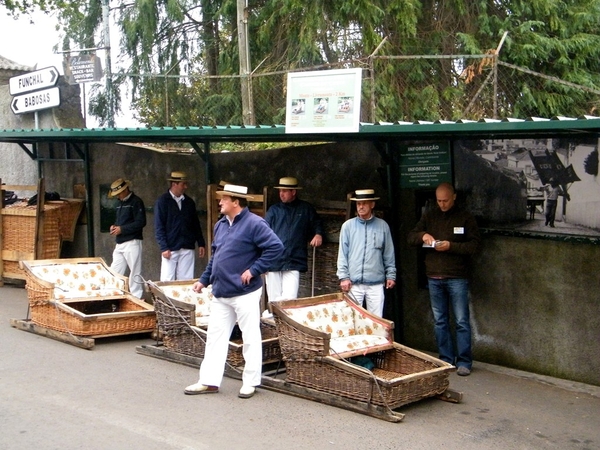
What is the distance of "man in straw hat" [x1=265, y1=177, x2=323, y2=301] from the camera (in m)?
9.20

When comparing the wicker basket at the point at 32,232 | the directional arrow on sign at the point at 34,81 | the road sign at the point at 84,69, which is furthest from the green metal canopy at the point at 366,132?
the road sign at the point at 84,69

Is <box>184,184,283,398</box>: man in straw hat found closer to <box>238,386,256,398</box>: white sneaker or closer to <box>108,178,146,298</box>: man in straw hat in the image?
<box>238,386,256,398</box>: white sneaker

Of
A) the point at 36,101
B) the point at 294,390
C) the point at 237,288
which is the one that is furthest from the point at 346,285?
the point at 36,101

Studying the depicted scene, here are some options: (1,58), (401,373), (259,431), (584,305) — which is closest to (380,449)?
(259,431)

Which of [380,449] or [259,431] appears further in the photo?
[259,431]

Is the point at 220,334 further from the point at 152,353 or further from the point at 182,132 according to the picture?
the point at 182,132

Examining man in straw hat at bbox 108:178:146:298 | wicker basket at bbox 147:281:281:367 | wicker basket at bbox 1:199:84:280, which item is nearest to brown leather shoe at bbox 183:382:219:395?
wicker basket at bbox 147:281:281:367

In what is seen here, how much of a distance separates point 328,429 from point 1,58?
13.8m

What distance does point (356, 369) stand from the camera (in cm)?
690

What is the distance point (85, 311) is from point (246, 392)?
3552 mm

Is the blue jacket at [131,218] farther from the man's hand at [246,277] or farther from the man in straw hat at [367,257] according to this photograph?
the man's hand at [246,277]

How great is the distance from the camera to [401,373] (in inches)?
301

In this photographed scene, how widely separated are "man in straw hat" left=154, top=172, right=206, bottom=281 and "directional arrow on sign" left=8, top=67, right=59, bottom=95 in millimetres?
6146

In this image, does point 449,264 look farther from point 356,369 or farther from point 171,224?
point 171,224
